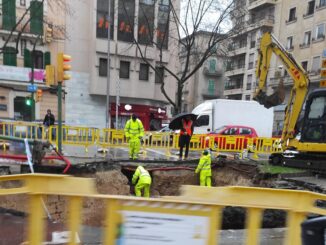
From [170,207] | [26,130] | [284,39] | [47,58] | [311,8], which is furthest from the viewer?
[284,39]

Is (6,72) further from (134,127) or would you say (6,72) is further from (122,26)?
(134,127)

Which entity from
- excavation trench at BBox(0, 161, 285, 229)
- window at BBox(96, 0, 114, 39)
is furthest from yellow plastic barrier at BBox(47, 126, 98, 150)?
window at BBox(96, 0, 114, 39)

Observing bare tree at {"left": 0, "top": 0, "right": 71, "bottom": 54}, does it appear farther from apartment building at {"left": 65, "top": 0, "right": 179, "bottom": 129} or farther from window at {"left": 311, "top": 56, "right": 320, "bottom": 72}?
window at {"left": 311, "top": 56, "right": 320, "bottom": 72}

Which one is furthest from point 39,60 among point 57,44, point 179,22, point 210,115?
point 210,115

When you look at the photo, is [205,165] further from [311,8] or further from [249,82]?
[249,82]

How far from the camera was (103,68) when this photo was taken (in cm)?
2670

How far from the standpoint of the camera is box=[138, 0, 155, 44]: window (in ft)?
81.5

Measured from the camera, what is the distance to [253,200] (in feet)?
7.55

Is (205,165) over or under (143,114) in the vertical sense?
→ under

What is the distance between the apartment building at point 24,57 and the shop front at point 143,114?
214 inches

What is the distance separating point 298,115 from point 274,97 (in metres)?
1.03

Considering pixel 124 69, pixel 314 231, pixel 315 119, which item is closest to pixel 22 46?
pixel 124 69

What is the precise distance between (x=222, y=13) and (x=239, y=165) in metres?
12.9

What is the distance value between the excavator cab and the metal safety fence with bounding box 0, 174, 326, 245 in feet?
27.9
